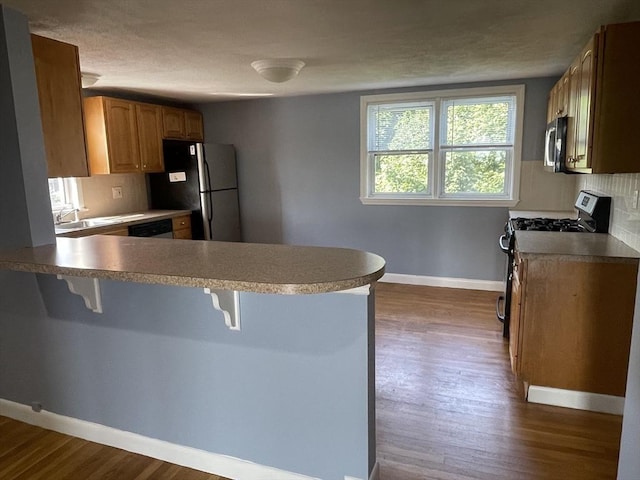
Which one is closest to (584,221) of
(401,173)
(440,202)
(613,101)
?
(613,101)

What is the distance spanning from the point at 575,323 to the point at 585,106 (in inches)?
47.8

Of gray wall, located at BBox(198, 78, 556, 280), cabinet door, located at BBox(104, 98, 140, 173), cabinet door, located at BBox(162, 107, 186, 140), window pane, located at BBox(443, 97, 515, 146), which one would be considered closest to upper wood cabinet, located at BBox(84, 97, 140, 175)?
cabinet door, located at BBox(104, 98, 140, 173)

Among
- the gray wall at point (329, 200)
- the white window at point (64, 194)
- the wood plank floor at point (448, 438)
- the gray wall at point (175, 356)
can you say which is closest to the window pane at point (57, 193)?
the white window at point (64, 194)

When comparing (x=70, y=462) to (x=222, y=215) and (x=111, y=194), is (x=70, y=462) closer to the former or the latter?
(x=111, y=194)

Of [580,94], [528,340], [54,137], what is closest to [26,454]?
[54,137]

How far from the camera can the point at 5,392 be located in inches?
96.7

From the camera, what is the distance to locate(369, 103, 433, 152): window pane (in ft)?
14.9

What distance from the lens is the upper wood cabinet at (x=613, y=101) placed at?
2084mm

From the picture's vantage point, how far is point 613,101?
215cm

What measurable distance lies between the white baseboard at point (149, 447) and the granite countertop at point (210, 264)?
Answer: 0.94 m

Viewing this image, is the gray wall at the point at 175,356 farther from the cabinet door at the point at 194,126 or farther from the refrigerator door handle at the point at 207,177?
the cabinet door at the point at 194,126

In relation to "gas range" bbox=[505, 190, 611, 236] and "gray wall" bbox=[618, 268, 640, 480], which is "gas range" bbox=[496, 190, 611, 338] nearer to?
"gas range" bbox=[505, 190, 611, 236]

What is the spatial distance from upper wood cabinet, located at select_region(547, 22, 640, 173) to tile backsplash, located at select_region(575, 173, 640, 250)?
1.37 feet

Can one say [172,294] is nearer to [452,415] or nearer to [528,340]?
[452,415]
